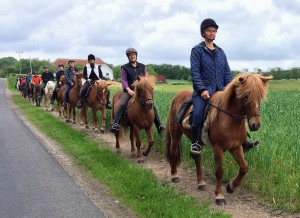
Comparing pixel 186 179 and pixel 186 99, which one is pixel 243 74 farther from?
pixel 186 179

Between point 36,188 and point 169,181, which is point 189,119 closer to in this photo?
point 169,181

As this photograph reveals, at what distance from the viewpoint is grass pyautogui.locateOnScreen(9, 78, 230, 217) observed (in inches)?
223

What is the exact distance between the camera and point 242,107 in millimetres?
5758

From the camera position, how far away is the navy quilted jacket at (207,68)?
21.4ft

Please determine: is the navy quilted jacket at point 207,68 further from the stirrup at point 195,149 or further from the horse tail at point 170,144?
the horse tail at point 170,144

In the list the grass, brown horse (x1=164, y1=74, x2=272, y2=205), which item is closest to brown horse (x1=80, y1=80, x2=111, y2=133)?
the grass

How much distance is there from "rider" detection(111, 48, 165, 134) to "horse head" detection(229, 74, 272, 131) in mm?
4296

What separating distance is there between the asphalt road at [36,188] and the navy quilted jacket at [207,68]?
272cm

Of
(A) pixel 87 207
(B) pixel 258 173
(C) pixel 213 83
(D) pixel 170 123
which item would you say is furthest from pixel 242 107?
(A) pixel 87 207

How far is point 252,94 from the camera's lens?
17.9ft

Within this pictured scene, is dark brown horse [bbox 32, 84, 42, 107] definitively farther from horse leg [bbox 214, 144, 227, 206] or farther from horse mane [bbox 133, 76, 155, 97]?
horse leg [bbox 214, 144, 227, 206]

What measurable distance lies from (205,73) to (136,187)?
2372 mm

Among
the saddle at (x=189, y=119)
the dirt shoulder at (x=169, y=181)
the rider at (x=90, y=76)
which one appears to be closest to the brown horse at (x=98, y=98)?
the rider at (x=90, y=76)

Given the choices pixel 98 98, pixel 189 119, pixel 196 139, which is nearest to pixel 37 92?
pixel 98 98
